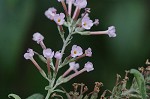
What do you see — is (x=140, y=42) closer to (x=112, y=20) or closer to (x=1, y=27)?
(x=112, y=20)

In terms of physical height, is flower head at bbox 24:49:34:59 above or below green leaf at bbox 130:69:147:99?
above

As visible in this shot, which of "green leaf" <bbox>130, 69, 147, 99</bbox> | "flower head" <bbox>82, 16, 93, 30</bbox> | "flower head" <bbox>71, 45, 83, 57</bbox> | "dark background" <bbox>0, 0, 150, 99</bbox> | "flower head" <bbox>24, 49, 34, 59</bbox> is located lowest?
"green leaf" <bbox>130, 69, 147, 99</bbox>

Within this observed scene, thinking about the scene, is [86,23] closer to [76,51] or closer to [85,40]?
[76,51]

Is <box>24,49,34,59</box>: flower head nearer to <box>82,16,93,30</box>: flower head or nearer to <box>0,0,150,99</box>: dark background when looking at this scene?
<box>82,16,93,30</box>: flower head

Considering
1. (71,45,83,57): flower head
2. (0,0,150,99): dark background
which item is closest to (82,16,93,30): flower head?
(71,45,83,57): flower head

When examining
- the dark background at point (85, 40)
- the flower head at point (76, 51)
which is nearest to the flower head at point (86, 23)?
the flower head at point (76, 51)

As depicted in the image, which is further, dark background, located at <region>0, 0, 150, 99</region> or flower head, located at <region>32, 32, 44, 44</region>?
dark background, located at <region>0, 0, 150, 99</region>

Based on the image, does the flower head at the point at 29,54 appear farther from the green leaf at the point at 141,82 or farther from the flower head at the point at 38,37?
the green leaf at the point at 141,82

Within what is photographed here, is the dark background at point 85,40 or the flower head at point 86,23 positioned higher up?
the dark background at point 85,40

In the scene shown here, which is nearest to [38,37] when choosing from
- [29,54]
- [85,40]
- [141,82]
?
[29,54]
